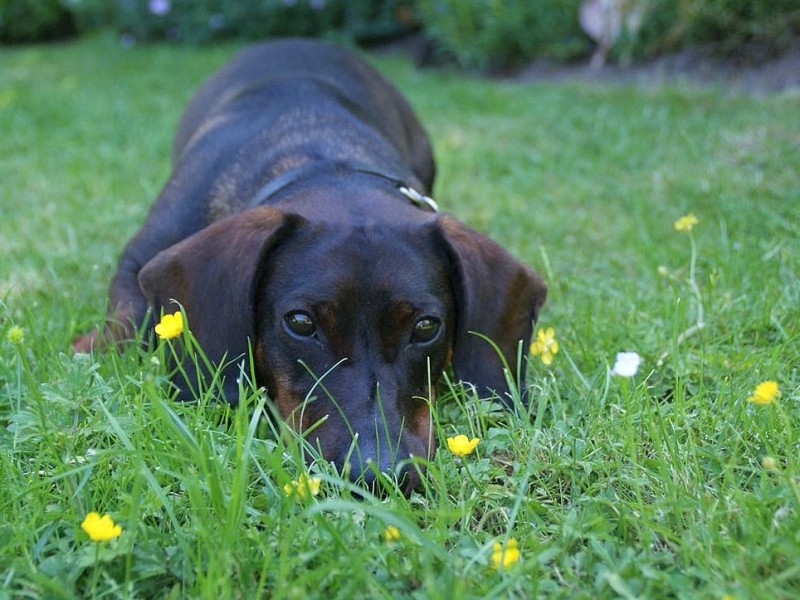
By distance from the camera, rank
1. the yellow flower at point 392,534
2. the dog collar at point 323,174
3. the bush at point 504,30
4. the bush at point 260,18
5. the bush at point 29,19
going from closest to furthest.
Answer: the yellow flower at point 392,534 → the dog collar at point 323,174 → the bush at point 504,30 → the bush at point 260,18 → the bush at point 29,19

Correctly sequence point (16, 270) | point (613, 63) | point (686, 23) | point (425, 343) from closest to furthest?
point (425, 343), point (16, 270), point (686, 23), point (613, 63)

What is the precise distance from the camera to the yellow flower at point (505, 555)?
73.4 inches

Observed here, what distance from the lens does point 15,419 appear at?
2387 millimetres

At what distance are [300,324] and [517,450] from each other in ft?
2.40

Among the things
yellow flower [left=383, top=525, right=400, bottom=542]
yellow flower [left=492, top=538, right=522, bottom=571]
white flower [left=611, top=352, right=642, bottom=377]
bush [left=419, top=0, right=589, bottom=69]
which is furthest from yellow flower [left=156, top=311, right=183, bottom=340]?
bush [left=419, top=0, right=589, bottom=69]

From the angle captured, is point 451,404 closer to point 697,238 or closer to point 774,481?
point 774,481

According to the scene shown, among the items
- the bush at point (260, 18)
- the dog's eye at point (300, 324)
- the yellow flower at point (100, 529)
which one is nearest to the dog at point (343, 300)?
the dog's eye at point (300, 324)

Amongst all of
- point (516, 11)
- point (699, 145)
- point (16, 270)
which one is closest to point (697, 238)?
point (699, 145)

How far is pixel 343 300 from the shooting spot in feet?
8.61

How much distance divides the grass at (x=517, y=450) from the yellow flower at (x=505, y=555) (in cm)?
2

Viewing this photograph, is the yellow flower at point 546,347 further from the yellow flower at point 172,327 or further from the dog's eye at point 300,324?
the yellow flower at point 172,327

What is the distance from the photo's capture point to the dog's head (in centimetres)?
256

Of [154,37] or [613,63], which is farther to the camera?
[154,37]

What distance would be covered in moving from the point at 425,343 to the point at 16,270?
7.57ft
